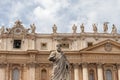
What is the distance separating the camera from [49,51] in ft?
148

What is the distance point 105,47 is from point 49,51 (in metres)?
8.06

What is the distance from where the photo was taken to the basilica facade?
4472 cm

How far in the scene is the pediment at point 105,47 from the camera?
45562 mm

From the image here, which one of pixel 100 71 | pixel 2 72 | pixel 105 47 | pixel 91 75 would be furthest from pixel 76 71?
pixel 2 72

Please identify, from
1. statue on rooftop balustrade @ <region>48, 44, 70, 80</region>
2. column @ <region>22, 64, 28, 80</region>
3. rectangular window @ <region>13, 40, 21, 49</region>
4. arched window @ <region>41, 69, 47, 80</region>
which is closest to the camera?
statue on rooftop balustrade @ <region>48, 44, 70, 80</region>

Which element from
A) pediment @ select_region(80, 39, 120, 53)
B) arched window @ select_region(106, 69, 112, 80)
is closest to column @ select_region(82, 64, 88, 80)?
pediment @ select_region(80, 39, 120, 53)

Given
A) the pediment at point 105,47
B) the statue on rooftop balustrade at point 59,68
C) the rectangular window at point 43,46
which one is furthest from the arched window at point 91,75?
the statue on rooftop balustrade at point 59,68

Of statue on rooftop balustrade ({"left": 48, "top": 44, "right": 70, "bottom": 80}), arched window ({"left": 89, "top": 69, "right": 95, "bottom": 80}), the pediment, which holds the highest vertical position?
the pediment

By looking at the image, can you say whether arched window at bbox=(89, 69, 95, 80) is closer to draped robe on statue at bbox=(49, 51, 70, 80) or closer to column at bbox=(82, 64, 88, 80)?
column at bbox=(82, 64, 88, 80)

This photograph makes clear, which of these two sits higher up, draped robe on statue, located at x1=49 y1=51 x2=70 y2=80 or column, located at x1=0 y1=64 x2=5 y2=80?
draped robe on statue, located at x1=49 y1=51 x2=70 y2=80

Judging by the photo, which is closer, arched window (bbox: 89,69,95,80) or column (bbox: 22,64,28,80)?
column (bbox: 22,64,28,80)

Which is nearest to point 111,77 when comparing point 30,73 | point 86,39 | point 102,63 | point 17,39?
point 102,63

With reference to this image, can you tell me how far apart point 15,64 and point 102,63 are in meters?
12.2

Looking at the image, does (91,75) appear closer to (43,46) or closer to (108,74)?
(108,74)
